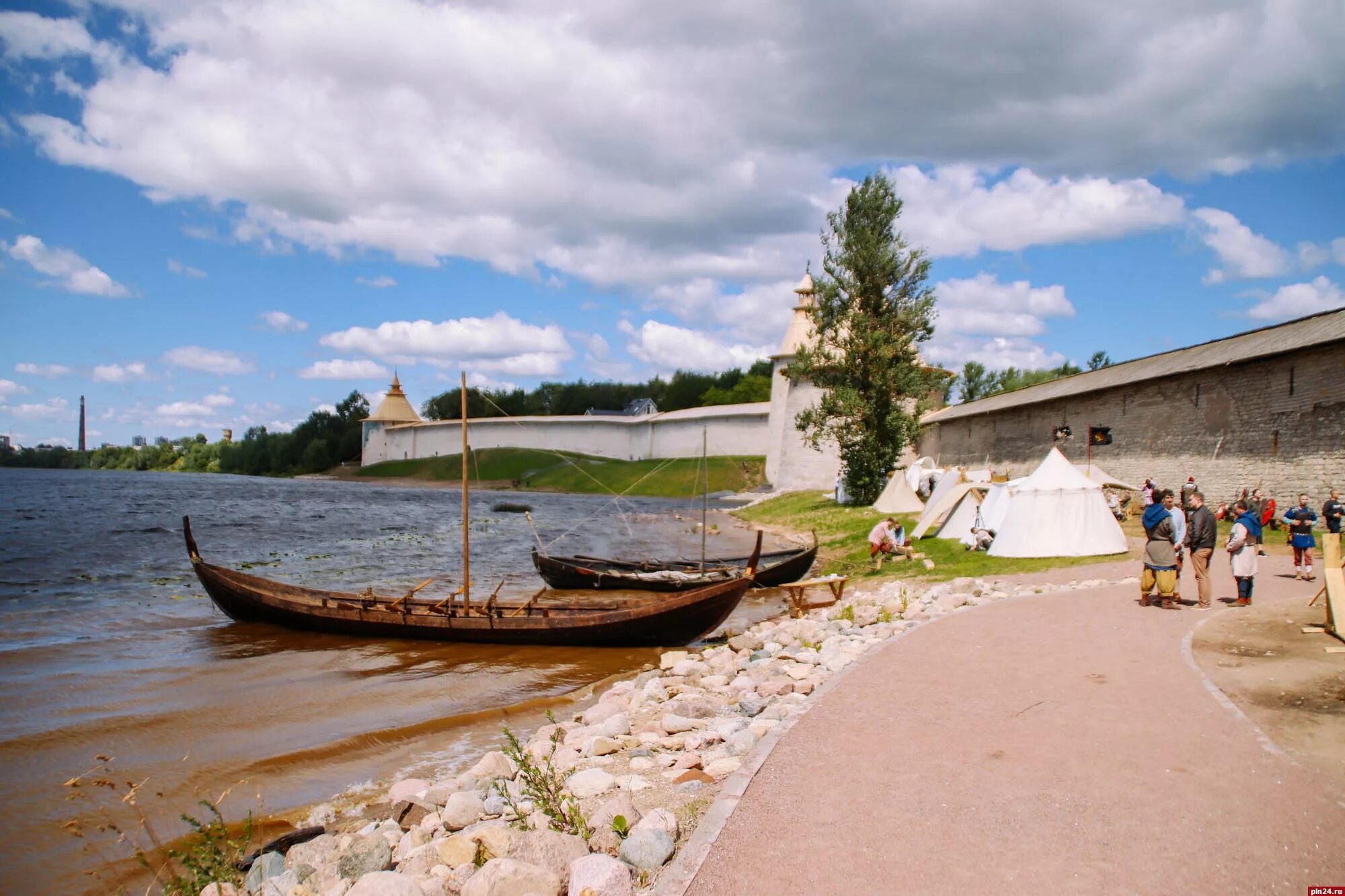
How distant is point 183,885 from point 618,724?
3.57 metres

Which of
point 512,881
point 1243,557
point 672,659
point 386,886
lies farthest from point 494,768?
point 1243,557

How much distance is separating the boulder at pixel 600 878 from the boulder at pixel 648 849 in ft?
0.49

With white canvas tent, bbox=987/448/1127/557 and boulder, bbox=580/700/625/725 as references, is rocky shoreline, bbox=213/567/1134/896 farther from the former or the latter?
white canvas tent, bbox=987/448/1127/557

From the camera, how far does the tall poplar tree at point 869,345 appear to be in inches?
1239

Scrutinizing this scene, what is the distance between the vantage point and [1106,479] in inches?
875

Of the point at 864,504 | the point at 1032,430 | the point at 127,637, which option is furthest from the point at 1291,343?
the point at 127,637

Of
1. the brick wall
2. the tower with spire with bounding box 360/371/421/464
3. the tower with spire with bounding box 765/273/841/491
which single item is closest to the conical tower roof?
the tower with spire with bounding box 360/371/421/464

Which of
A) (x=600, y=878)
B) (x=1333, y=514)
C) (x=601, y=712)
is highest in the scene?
(x=1333, y=514)

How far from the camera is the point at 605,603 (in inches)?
549

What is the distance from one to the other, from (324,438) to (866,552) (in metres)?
94.8

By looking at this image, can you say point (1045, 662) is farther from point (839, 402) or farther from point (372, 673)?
point (839, 402)

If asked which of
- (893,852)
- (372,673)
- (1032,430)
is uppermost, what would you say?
(1032,430)

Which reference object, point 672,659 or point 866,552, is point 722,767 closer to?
point 672,659

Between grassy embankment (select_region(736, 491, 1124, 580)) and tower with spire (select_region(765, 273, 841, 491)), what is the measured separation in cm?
684
